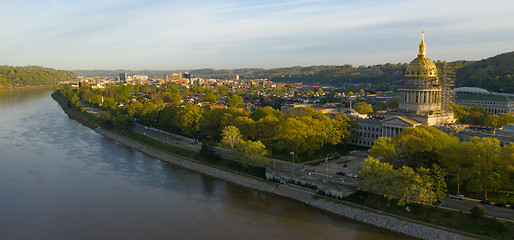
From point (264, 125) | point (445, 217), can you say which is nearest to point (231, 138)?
point (264, 125)

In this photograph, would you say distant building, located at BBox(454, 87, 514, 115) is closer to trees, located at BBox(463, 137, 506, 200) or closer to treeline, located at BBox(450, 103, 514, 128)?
treeline, located at BBox(450, 103, 514, 128)

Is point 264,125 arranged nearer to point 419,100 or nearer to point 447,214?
point 419,100

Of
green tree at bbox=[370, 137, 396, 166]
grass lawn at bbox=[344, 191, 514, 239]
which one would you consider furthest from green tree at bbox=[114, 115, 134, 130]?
grass lawn at bbox=[344, 191, 514, 239]

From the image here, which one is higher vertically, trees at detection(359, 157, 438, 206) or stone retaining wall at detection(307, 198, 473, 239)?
trees at detection(359, 157, 438, 206)

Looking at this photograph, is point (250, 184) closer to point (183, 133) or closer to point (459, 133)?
point (183, 133)

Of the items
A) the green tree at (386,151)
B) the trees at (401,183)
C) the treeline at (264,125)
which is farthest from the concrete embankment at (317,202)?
the green tree at (386,151)

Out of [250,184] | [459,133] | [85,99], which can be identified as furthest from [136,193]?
[85,99]
